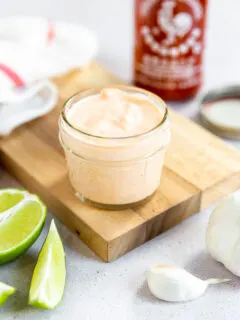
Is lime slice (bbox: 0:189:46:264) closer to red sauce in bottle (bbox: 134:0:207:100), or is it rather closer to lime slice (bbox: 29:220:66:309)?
lime slice (bbox: 29:220:66:309)

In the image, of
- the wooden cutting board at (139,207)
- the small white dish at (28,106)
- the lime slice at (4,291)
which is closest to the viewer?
the lime slice at (4,291)

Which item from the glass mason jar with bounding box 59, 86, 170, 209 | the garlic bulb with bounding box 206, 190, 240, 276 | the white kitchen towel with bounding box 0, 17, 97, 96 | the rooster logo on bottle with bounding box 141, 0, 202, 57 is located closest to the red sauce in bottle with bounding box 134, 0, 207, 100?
the rooster logo on bottle with bounding box 141, 0, 202, 57

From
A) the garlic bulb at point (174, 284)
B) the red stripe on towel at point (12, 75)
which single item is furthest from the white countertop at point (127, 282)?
the red stripe on towel at point (12, 75)

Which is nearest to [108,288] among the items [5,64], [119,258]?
[119,258]

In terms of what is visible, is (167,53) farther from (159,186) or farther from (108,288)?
(108,288)

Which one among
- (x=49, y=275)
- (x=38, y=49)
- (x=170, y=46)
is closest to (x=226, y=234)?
(x=49, y=275)

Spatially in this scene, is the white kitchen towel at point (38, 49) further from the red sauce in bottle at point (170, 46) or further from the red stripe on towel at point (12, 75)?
the red sauce in bottle at point (170, 46)
